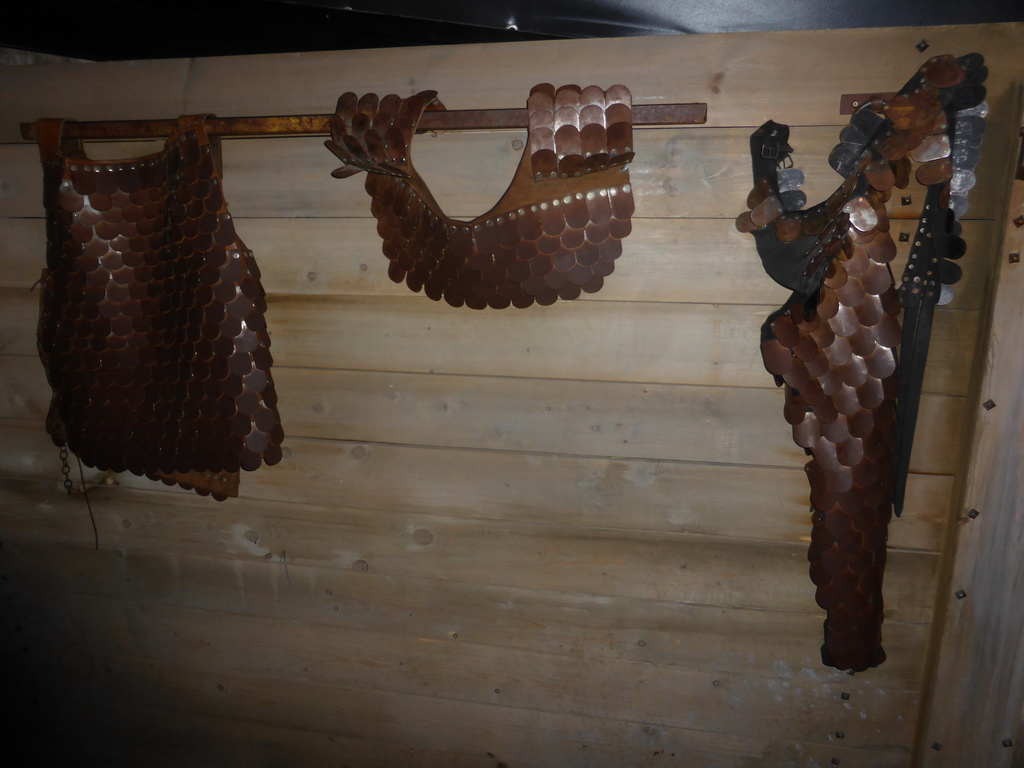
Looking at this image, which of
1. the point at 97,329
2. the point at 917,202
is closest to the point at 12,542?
the point at 97,329

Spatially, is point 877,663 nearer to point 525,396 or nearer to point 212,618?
point 525,396

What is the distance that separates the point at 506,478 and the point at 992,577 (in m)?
0.86

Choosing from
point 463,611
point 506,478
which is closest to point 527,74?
point 506,478

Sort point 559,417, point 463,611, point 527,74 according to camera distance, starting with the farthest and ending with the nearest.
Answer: point 463,611, point 559,417, point 527,74

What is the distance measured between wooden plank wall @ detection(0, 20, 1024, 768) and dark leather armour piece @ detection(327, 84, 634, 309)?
9 cm

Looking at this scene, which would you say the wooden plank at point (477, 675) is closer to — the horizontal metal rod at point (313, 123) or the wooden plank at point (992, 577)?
the wooden plank at point (992, 577)

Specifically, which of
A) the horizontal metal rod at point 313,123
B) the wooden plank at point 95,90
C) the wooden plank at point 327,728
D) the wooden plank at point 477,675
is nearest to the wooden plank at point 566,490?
the wooden plank at point 477,675

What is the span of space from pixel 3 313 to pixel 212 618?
2.61 ft

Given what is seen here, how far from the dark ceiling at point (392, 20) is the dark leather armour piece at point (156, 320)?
23 centimetres

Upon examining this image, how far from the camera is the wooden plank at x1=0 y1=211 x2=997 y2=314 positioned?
1043mm

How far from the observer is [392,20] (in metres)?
1.08

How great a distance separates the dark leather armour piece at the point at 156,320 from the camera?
114 cm

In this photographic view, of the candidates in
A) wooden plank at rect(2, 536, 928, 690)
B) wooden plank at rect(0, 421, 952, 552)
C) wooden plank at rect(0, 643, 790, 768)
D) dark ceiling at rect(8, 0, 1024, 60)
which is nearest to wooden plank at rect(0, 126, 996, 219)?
dark ceiling at rect(8, 0, 1024, 60)

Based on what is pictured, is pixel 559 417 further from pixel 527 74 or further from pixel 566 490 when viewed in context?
pixel 527 74
